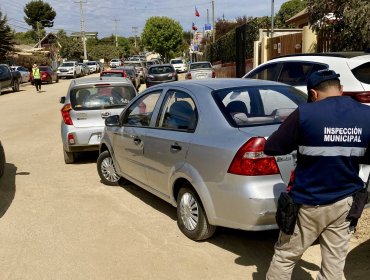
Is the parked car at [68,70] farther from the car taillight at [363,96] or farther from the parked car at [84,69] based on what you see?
the car taillight at [363,96]

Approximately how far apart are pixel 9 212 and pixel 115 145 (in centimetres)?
159

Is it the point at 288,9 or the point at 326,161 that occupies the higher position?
the point at 288,9

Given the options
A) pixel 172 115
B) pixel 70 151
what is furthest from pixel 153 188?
pixel 70 151

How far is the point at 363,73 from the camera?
6168 millimetres

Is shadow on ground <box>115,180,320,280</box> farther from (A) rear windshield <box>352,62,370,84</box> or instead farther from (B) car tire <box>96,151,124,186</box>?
(A) rear windshield <box>352,62,370,84</box>

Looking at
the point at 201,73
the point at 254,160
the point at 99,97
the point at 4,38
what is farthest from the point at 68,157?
the point at 4,38

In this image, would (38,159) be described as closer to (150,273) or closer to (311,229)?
(150,273)

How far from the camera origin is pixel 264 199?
3.70 metres

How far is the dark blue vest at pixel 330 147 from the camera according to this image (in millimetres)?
2670

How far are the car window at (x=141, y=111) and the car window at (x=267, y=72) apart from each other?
3.06m

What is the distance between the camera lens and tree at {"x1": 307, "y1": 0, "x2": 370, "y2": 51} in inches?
406

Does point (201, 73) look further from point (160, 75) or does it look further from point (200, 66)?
point (160, 75)

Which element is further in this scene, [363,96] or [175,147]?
[363,96]

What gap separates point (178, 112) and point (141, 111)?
1036 mm
